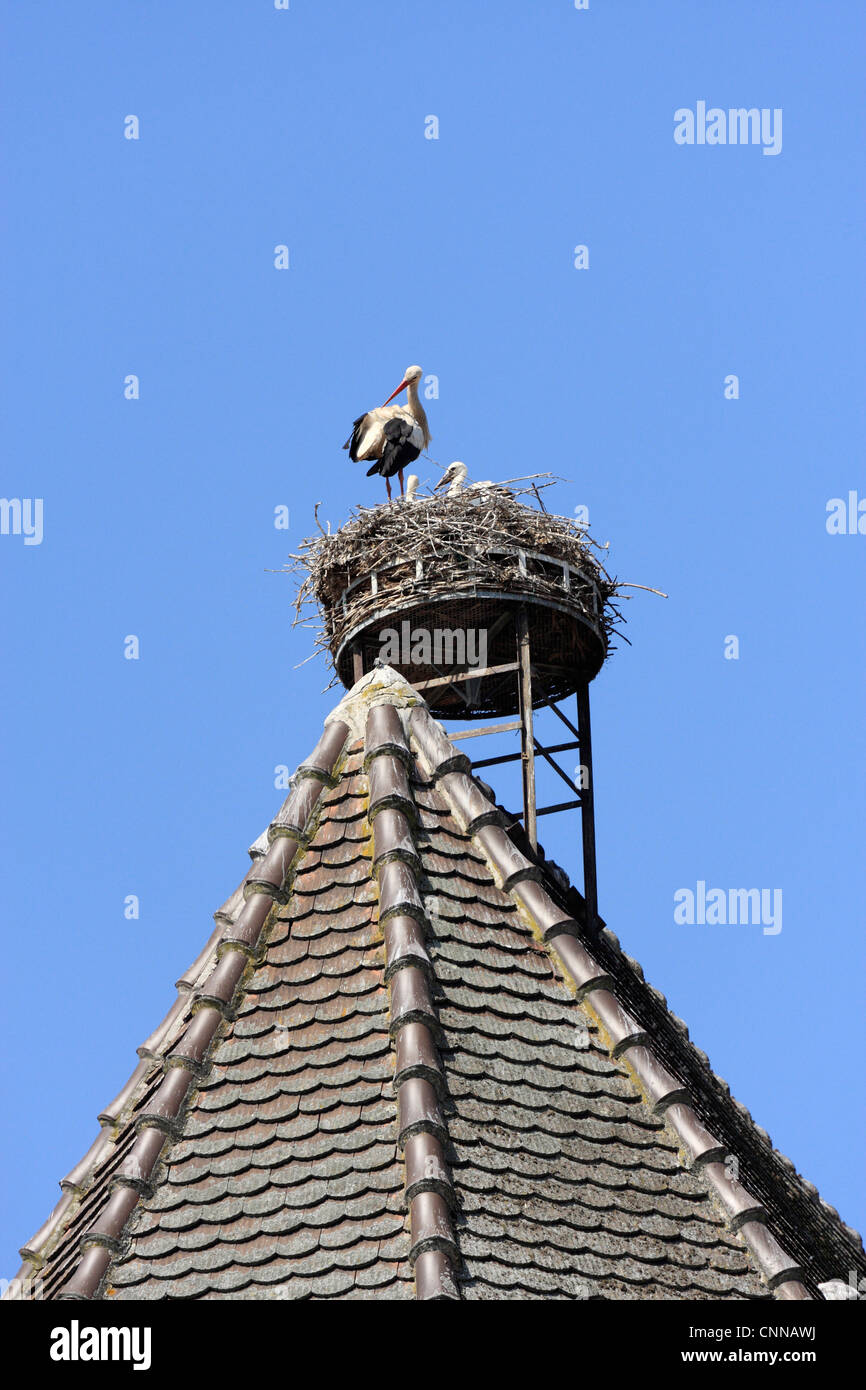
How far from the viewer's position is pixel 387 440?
683 inches

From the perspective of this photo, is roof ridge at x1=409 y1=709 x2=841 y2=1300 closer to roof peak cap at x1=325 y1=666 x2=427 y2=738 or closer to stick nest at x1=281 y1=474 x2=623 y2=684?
roof peak cap at x1=325 y1=666 x2=427 y2=738

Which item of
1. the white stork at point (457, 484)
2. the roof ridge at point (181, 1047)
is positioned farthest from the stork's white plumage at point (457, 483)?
the roof ridge at point (181, 1047)

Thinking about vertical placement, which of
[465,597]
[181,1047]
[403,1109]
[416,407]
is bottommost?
[403,1109]

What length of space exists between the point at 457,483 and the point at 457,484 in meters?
0.03

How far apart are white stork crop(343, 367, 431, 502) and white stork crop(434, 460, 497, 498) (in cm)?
49

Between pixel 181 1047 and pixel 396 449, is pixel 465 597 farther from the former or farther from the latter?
pixel 181 1047

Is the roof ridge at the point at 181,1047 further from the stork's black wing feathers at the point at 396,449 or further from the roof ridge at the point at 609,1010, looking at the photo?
the stork's black wing feathers at the point at 396,449

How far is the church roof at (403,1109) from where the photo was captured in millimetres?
7312

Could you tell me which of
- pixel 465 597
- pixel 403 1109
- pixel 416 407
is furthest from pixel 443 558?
pixel 403 1109
